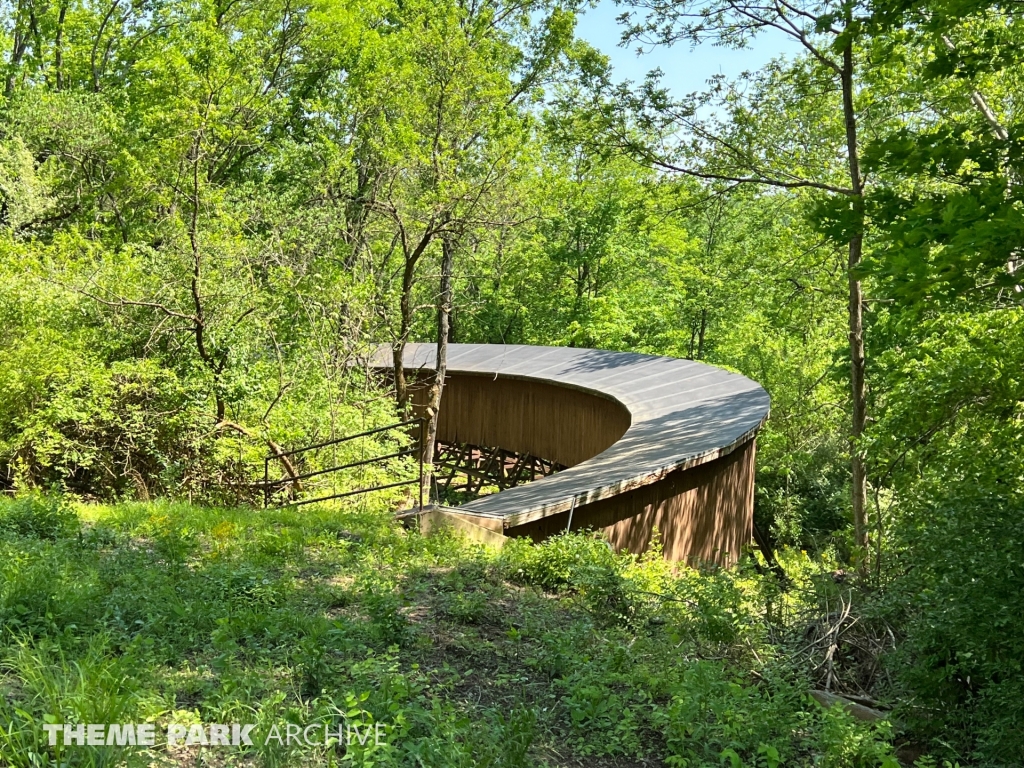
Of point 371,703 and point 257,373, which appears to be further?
point 257,373

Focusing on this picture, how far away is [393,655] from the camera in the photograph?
4.53m

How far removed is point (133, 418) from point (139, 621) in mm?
8376

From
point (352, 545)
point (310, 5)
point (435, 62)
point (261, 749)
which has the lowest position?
point (352, 545)

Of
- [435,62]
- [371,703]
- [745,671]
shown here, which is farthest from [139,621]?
[435,62]

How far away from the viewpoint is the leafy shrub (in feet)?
22.1

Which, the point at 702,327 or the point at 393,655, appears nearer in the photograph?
the point at 393,655

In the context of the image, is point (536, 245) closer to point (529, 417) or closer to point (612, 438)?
point (529, 417)

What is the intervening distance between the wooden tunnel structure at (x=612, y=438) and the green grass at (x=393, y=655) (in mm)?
1928

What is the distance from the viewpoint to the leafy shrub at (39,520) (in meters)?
6.75

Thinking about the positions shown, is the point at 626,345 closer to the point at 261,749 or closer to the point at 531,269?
the point at 531,269

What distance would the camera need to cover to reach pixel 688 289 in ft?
93.6

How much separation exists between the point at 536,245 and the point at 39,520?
73.6 ft

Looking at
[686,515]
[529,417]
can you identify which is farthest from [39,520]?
[529,417]

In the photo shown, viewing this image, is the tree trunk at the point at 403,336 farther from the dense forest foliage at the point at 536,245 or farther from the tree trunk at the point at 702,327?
the tree trunk at the point at 702,327
